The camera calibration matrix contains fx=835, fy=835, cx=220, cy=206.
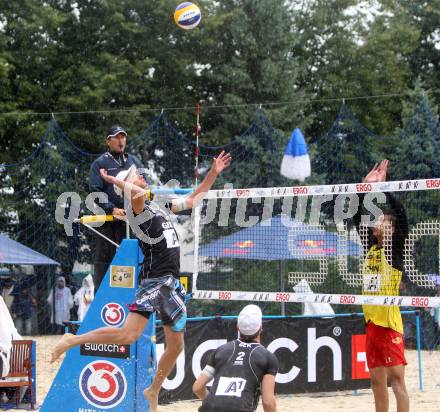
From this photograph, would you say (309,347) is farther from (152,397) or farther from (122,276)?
(152,397)

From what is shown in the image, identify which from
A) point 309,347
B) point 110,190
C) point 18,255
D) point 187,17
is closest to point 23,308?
point 18,255

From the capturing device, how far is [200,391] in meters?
6.13

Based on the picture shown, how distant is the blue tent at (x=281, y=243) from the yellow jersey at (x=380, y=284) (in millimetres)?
1233

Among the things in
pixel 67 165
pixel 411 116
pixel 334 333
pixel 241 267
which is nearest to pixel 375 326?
pixel 334 333

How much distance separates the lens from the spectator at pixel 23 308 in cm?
2217

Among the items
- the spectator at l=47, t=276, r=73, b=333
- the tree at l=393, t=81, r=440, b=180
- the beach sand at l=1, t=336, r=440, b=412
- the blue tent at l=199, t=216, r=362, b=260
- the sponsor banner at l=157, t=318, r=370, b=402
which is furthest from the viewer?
the tree at l=393, t=81, r=440, b=180

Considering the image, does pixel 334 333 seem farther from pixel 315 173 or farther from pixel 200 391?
pixel 315 173

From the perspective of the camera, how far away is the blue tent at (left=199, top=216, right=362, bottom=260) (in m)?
9.88

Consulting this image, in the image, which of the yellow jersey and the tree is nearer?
the yellow jersey

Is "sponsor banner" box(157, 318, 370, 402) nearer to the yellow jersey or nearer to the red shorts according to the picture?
the yellow jersey

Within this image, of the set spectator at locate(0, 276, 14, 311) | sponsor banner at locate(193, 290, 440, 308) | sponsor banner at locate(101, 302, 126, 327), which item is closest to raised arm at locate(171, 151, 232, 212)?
sponsor banner at locate(101, 302, 126, 327)

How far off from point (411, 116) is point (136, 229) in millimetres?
19118

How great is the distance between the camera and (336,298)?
8578mm

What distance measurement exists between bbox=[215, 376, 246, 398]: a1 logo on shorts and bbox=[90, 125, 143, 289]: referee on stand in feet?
9.13
